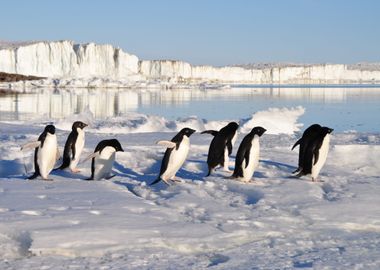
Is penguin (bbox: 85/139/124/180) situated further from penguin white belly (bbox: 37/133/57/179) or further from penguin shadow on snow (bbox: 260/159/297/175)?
penguin shadow on snow (bbox: 260/159/297/175)

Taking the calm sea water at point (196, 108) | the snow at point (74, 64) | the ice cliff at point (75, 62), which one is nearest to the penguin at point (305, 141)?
the calm sea water at point (196, 108)

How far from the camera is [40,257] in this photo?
350cm

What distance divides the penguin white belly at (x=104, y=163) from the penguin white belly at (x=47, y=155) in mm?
528

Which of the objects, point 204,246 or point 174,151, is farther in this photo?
point 174,151

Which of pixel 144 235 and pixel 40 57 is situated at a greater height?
pixel 40 57

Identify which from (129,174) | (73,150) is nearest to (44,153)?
(73,150)

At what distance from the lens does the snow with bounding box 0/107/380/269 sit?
3564 millimetres

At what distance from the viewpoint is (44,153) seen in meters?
6.35

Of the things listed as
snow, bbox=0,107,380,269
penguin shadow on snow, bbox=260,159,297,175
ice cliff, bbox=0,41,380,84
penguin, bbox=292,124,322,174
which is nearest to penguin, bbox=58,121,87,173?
snow, bbox=0,107,380,269

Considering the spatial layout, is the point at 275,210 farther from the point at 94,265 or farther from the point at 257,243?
the point at 94,265

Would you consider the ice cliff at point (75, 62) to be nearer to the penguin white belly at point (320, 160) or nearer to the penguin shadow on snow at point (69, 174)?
the penguin shadow on snow at point (69, 174)

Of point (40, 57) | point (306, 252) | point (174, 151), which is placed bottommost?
point (306, 252)

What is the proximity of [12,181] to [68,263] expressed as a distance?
276 centimetres

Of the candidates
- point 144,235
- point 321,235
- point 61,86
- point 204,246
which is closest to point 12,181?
point 144,235
